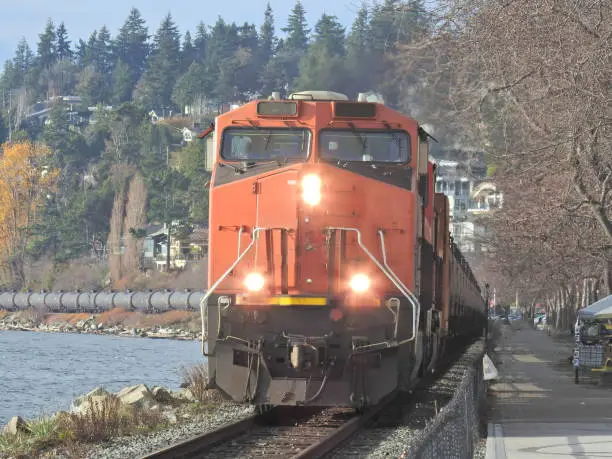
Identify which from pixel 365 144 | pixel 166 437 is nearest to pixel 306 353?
pixel 166 437

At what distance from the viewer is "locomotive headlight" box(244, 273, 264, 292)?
16.1m

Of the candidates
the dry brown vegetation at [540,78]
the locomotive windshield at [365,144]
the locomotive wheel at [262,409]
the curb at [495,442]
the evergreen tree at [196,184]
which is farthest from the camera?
the evergreen tree at [196,184]

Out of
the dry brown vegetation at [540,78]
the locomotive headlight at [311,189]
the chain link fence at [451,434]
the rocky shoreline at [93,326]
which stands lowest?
the rocky shoreline at [93,326]

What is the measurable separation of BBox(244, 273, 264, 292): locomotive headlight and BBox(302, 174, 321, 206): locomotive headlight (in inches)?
50.2

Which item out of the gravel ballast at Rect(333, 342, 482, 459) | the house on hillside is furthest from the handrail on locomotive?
the house on hillside

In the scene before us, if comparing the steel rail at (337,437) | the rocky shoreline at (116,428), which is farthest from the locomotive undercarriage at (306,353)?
the rocky shoreline at (116,428)

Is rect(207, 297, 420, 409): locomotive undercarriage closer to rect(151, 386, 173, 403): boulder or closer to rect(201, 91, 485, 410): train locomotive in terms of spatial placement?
rect(201, 91, 485, 410): train locomotive

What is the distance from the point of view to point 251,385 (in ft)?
51.9

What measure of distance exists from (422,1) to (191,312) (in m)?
92.3

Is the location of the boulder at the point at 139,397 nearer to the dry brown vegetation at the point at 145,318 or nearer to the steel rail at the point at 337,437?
the steel rail at the point at 337,437

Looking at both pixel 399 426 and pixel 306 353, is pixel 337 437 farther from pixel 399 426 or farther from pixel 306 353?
pixel 399 426

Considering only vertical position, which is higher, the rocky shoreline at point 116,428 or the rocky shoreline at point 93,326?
the rocky shoreline at point 116,428

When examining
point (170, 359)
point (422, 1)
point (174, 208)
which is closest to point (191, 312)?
point (174, 208)

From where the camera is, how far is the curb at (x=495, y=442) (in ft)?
43.1
